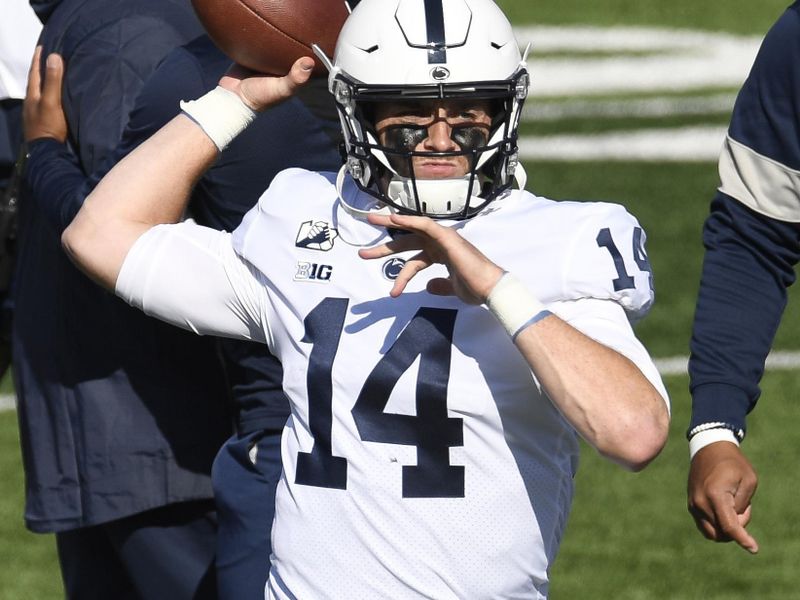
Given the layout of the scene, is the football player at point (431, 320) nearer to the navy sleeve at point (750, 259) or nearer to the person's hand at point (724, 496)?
the person's hand at point (724, 496)

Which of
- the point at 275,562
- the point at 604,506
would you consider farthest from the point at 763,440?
the point at 275,562

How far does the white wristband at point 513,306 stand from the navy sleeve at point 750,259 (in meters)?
0.69

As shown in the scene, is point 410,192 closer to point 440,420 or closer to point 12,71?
point 440,420

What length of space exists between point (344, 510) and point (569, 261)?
57 centimetres

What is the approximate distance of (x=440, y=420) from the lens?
276cm

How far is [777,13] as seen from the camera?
40.7 ft

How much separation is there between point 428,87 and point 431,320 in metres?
0.40

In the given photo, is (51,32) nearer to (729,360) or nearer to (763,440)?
(729,360)

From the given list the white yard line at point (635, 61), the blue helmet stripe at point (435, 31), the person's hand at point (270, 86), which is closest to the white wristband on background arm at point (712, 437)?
the blue helmet stripe at point (435, 31)

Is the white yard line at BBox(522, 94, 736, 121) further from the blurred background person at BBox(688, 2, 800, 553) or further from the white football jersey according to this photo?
the white football jersey

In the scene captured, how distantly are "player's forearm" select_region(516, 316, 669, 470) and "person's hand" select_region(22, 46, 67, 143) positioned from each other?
162 cm

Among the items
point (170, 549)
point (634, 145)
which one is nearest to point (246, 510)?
point (170, 549)

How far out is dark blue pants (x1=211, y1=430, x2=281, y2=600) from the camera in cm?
330

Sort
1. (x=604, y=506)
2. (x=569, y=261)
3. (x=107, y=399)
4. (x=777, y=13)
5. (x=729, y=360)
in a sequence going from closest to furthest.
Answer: (x=569, y=261) → (x=729, y=360) → (x=107, y=399) → (x=604, y=506) → (x=777, y=13)
